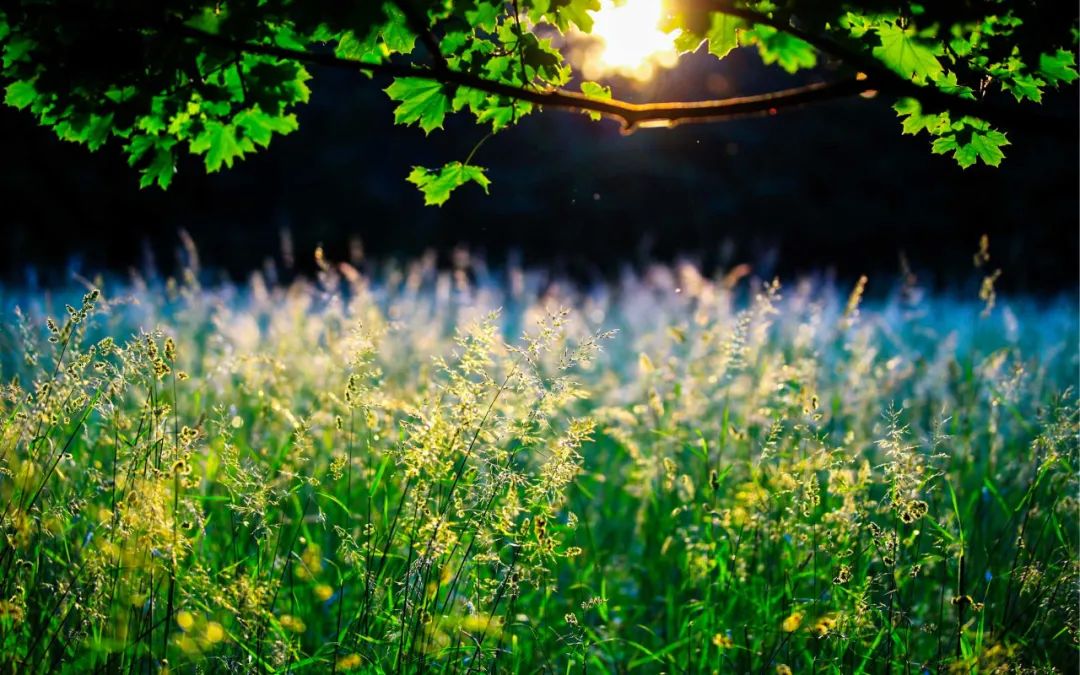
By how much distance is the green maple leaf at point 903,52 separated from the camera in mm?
1845

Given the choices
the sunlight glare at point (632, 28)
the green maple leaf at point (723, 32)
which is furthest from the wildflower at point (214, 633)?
the green maple leaf at point (723, 32)

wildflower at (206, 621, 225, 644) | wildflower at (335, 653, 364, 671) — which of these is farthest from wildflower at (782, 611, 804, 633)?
wildflower at (206, 621, 225, 644)

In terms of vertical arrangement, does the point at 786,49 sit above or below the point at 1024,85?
above

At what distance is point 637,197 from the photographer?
16.1m

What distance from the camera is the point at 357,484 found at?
3.24 m

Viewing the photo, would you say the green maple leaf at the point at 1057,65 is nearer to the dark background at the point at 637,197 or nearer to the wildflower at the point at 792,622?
the wildflower at the point at 792,622

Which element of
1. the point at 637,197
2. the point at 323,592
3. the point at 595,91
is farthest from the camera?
the point at 637,197

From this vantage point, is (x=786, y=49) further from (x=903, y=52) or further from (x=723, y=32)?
(x=903, y=52)

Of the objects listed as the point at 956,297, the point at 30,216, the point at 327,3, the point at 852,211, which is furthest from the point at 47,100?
the point at 852,211

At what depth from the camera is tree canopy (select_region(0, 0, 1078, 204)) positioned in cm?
164

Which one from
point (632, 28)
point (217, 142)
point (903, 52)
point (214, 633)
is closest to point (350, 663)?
point (214, 633)

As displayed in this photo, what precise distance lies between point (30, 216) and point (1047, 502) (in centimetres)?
1476

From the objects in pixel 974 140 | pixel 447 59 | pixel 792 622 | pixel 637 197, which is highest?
pixel 447 59

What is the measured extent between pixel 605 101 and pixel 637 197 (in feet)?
47.5
